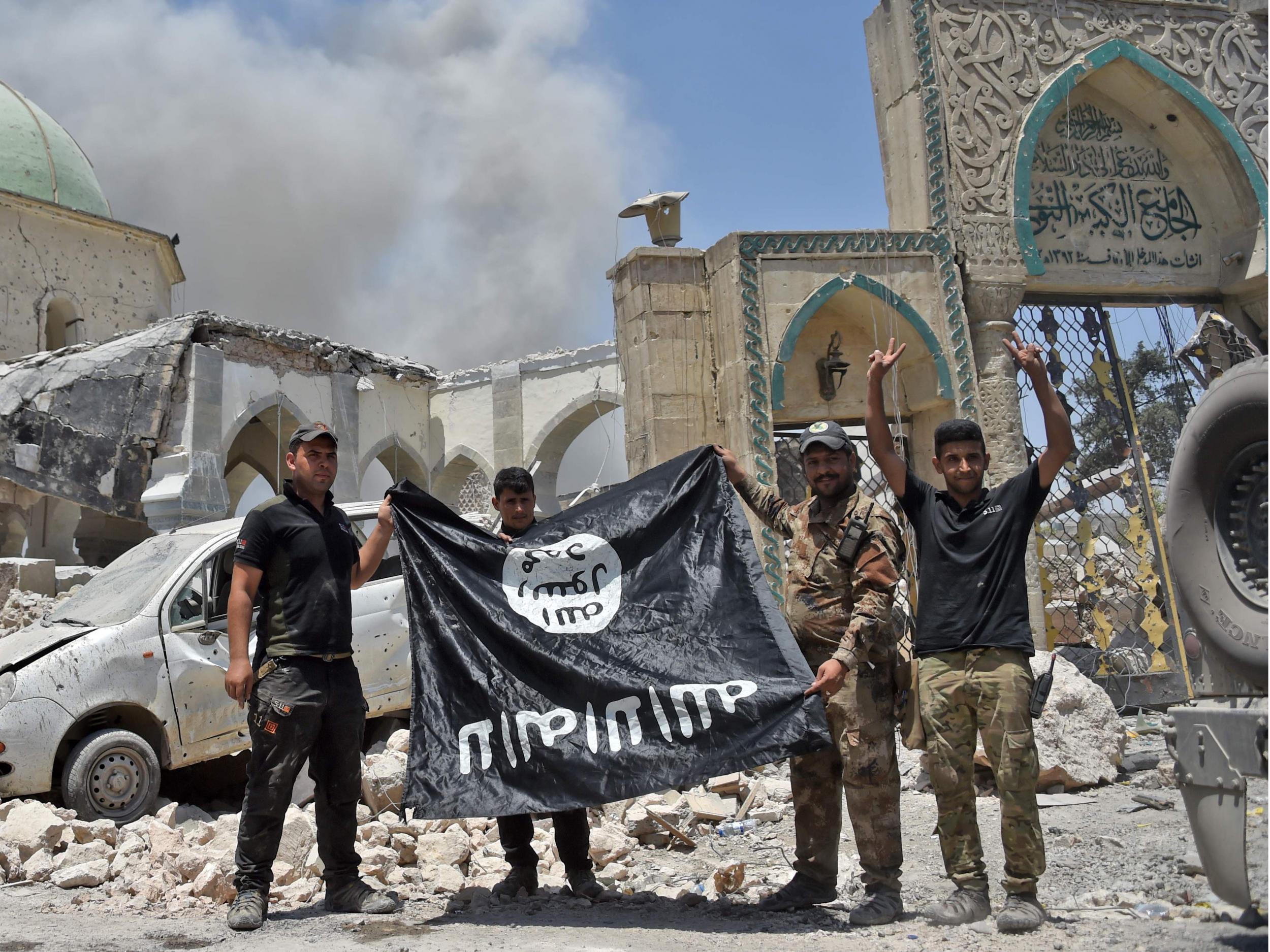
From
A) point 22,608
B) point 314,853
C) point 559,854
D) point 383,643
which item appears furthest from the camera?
point 22,608

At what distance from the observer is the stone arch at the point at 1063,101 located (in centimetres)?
941

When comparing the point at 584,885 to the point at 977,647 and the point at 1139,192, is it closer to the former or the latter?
the point at 977,647

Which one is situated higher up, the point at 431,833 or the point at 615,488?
the point at 615,488

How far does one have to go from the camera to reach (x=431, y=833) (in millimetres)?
5191

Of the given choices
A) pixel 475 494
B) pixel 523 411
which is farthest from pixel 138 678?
pixel 475 494

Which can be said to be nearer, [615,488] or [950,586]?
[950,586]

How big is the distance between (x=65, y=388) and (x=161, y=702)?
10.4m

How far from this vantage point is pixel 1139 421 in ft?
35.0

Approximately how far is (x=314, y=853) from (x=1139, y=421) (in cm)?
882

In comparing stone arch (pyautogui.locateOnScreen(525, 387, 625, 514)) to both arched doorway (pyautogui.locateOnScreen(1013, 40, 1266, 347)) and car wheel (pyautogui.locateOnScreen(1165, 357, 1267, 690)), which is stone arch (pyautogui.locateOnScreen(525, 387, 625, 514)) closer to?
arched doorway (pyautogui.locateOnScreen(1013, 40, 1266, 347))

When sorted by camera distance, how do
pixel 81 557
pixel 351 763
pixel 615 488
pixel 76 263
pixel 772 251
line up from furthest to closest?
pixel 76 263 → pixel 81 557 → pixel 772 251 → pixel 615 488 → pixel 351 763

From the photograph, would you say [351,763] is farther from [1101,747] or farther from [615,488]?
[1101,747]

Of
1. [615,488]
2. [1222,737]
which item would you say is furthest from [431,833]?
[1222,737]

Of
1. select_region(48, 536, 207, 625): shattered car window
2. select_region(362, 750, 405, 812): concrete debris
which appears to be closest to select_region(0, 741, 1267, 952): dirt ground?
select_region(362, 750, 405, 812): concrete debris
